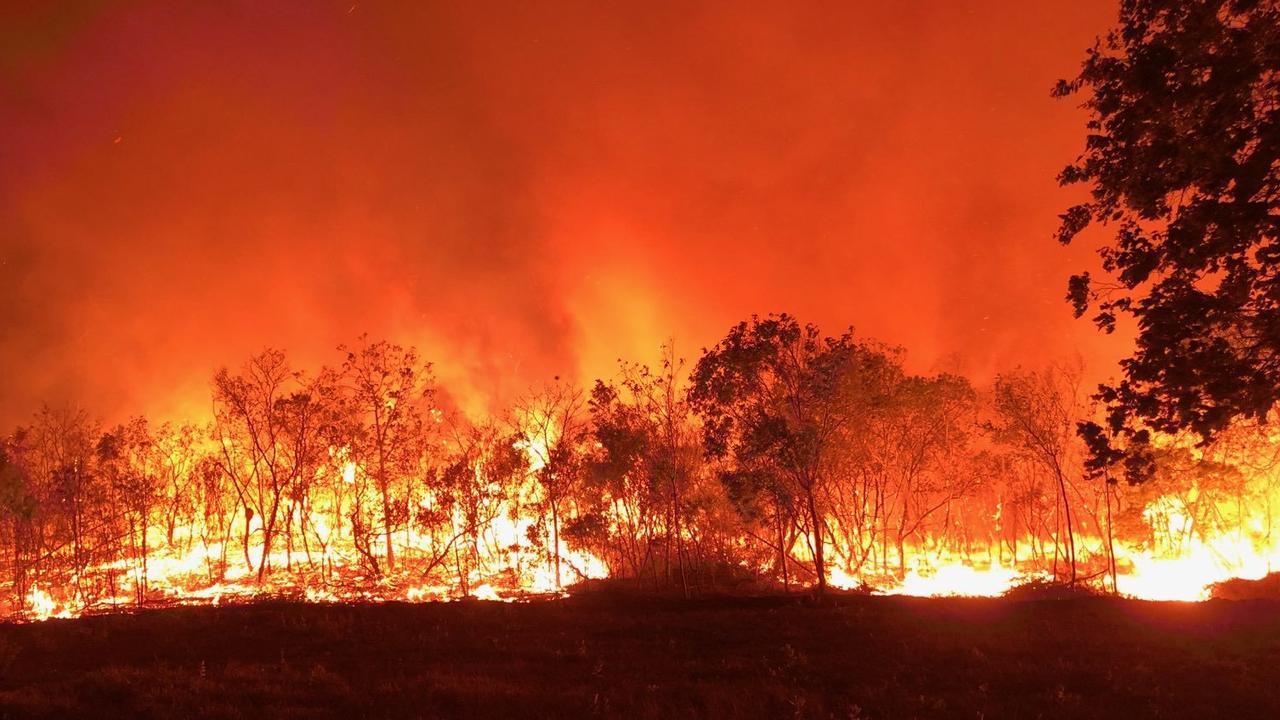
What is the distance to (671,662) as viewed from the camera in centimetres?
1850

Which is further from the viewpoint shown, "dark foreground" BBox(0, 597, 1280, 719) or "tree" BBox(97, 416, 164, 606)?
"tree" BBox(97, 416, 164, 606)

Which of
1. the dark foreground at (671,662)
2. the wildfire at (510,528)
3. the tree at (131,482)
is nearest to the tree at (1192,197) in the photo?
the dark foreground at (671,662)

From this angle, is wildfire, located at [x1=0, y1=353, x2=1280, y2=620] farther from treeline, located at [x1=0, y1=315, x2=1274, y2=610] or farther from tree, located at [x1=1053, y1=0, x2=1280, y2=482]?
tree, located at [x1=1053, y1=0, x2=1280, y2=482]

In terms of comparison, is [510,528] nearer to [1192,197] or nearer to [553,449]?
[553,449]

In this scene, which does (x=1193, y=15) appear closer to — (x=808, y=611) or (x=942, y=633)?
(x=942, y=633)

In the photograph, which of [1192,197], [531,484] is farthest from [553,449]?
[1192,197]

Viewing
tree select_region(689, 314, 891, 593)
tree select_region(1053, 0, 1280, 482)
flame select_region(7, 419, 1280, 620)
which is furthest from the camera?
flame select_region(7, 419, 1280, 620)

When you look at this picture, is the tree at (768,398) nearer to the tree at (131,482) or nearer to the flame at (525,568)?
the flame at (525,568)

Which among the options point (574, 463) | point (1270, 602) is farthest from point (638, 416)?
point (1270, 602)

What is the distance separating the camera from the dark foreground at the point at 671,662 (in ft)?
45.4

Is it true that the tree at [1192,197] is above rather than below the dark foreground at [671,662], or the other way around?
above

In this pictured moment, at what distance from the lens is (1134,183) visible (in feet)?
44.1

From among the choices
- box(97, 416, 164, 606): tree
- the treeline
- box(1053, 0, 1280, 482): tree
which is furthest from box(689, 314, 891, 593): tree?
box(97, 416, 164, 606): tree

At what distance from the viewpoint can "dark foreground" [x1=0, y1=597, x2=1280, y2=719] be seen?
45.4 ft
